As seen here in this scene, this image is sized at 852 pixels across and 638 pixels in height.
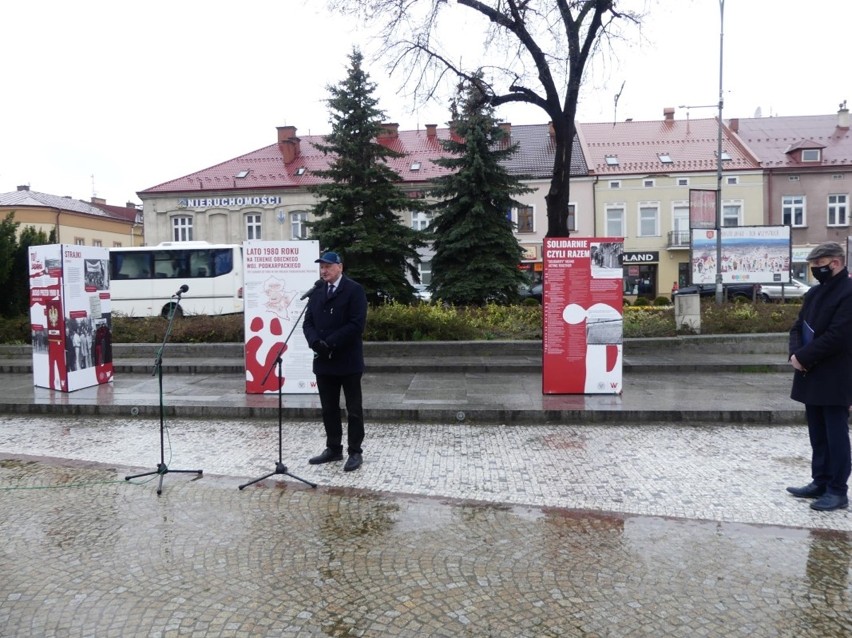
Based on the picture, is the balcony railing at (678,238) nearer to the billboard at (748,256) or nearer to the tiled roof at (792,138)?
the tiled roof at (792,138)

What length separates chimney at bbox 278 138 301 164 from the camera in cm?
4716

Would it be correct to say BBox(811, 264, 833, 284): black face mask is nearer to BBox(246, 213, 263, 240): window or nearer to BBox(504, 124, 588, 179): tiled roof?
BBox(504, 124, 588, 179): tiled roof

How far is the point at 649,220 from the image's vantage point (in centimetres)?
4431

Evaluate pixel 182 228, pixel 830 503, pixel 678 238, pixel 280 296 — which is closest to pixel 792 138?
pixel 678 238

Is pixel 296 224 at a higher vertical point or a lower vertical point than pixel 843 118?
lower

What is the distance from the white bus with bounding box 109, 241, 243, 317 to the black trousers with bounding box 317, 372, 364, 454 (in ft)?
71.6

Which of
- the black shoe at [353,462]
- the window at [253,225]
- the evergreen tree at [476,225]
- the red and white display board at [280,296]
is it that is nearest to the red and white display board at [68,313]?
the red and white display board at [280,296]

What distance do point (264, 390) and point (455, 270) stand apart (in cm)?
1369

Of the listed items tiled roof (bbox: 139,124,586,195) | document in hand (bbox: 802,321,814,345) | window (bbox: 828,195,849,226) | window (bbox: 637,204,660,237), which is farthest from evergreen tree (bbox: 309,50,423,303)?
window (bbox: 828,195,849,226)

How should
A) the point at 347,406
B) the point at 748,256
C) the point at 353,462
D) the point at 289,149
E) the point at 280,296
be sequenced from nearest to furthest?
the point at 353,462 → the point at 347,406 → the point at 280,296 → the point at 748,256 → the point at 289,149

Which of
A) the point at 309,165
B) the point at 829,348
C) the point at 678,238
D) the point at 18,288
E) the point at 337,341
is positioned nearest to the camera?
the point at 829,348

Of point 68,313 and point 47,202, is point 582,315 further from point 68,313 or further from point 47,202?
point 47,202

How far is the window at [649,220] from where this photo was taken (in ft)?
145

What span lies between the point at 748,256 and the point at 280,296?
1505cm
